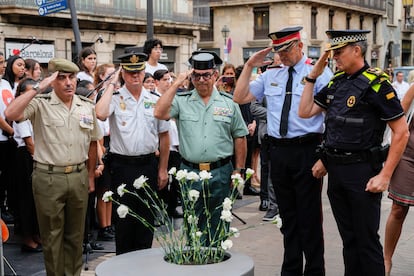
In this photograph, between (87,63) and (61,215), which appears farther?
(87,63)

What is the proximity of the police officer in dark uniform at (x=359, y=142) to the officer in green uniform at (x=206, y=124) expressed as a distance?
0.92 meters

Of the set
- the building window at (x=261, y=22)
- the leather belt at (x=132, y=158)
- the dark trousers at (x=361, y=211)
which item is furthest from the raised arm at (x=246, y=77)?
the building window at (x=261, y=22)

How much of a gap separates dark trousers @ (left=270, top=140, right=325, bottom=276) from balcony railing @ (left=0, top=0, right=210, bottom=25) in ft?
60.9

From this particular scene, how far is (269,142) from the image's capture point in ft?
18.2

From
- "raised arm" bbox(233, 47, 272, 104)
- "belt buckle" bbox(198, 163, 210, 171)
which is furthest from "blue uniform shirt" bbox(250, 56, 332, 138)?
"belt buckle" bbox(198, 163, 210, 171)

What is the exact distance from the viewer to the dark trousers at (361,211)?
4.68 m

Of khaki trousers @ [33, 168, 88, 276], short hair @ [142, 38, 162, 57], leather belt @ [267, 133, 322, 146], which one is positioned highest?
short hair @ [142, 38, 162, 57]

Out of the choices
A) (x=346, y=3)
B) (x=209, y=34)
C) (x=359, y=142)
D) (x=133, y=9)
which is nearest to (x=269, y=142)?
(x=359, y=142)

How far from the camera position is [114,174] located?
5742 millimetres

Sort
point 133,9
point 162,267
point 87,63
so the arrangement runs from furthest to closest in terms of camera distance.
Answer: point 133,9 → point 87,63 → point 162,267

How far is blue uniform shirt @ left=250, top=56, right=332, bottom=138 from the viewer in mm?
5285

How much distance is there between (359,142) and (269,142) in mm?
1086

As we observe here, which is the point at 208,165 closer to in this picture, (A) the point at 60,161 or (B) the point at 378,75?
(A) the point at 60,161

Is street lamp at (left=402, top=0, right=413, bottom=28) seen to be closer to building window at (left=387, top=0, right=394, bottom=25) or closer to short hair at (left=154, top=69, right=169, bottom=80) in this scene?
building window at (left=387, top=0, right=394, bottom=25)
